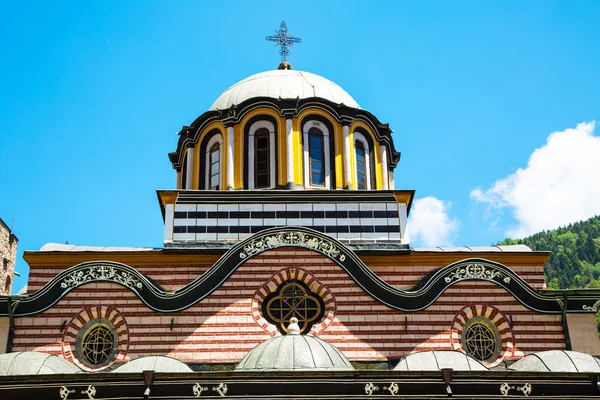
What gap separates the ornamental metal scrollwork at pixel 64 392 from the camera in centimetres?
1505

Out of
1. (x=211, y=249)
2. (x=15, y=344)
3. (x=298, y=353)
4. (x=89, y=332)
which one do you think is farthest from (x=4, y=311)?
(x=298, y=353)

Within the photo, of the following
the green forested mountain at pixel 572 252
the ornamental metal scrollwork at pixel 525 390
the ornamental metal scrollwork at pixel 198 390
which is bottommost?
the ornamental metal scrollwork at pixel 525 390

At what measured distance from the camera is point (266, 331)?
19688mm

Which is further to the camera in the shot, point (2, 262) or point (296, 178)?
point (2, 262)

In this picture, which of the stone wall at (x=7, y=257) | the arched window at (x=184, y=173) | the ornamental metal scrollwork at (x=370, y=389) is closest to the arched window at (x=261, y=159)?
the arched window at (x=184, y=173)

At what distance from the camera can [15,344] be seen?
19.7 meters

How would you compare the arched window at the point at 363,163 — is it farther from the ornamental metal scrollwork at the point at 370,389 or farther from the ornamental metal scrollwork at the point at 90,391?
the ornamental metal scrollwork at the point at 90,391

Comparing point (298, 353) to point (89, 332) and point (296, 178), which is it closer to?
point (89, 332)

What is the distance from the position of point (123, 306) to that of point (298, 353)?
6.45 meters

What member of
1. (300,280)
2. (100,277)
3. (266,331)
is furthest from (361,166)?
(100,277)

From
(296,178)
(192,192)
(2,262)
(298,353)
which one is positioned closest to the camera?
(298,353)

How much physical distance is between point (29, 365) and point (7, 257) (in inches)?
676

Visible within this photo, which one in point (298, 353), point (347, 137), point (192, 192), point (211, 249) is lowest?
point (298, 353)

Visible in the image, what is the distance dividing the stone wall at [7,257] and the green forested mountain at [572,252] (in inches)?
2967
